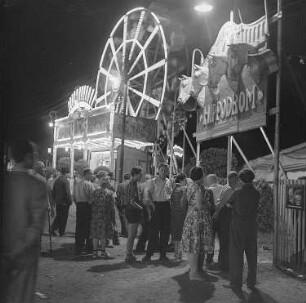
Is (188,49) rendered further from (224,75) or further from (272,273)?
(272,273)

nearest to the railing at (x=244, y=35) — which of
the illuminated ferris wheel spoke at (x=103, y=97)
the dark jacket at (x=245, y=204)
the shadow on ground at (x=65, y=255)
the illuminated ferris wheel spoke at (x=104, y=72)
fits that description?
the dark jacket at (x=245, y=204)

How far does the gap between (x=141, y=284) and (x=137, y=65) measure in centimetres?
1684

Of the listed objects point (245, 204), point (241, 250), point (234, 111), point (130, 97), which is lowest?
point (241, 250)

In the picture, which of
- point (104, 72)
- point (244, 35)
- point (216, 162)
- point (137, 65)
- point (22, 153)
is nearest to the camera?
point (22, 153)

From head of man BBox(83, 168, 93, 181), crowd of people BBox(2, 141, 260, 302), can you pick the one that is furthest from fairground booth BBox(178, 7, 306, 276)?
head of man BBox(83, 168, 93, 181)

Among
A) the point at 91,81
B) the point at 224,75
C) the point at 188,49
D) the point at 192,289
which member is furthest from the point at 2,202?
the point at 91,81

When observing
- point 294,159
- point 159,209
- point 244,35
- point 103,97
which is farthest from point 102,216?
point 103,97

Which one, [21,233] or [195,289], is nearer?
[21,233]

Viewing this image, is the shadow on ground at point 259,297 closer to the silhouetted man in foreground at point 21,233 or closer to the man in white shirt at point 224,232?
the man in white shirt at point 224,232

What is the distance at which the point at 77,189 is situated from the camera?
8.76 m

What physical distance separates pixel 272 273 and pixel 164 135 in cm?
1162

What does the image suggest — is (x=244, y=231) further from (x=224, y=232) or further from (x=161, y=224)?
(x=161, y=224)

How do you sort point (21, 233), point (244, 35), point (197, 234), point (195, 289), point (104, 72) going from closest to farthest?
point (21, 233), point (195, 289), point (197, 234), point (244, 35), point (104, 72)

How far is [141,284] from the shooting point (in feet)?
21.5
